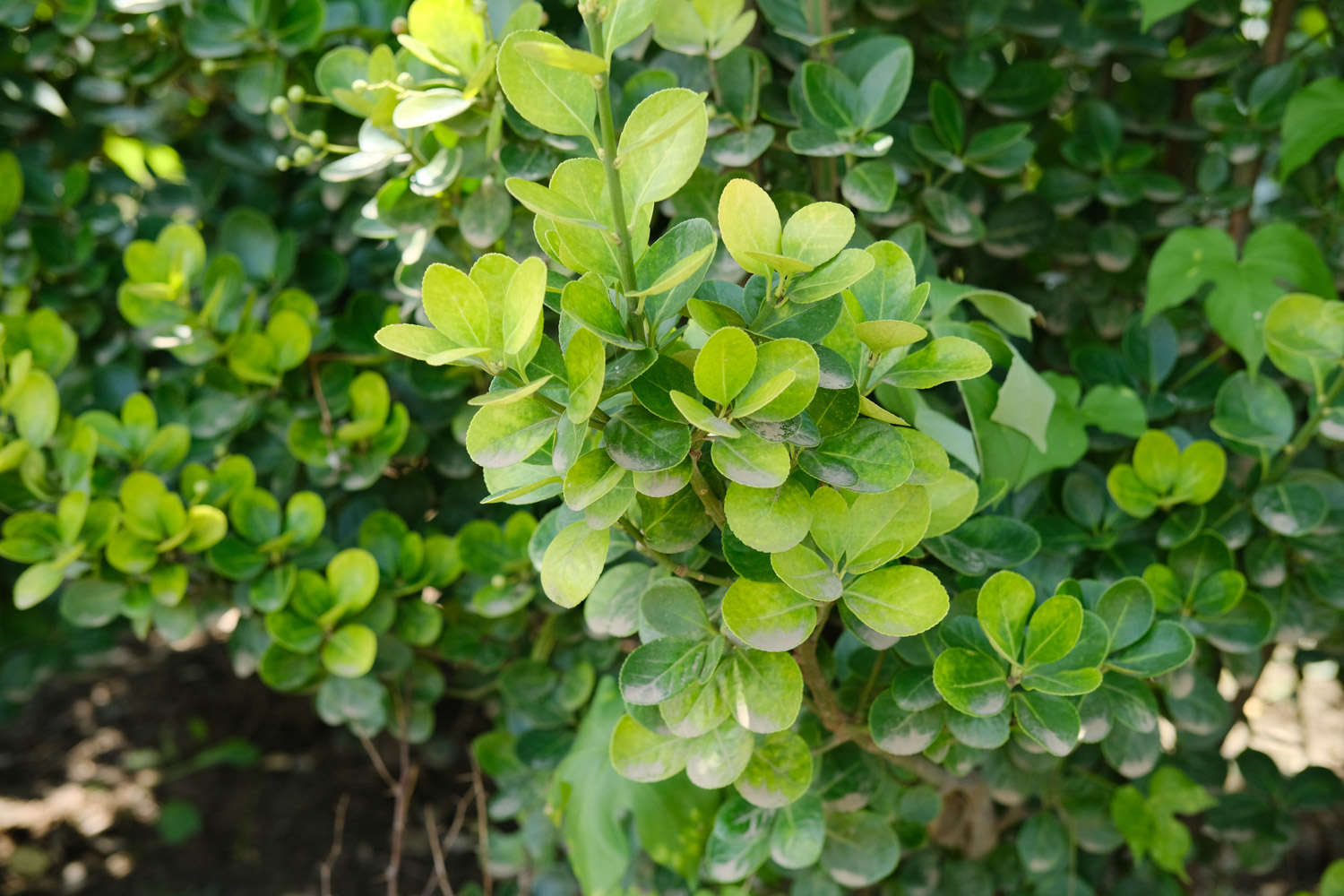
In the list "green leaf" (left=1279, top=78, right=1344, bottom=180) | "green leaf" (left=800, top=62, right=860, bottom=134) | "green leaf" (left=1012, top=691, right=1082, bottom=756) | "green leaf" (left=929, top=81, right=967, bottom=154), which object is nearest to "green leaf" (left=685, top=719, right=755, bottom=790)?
"green leaf" (left=1012, top=691, right=1082, bottom=756)

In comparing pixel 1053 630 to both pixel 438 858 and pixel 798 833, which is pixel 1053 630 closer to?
pixel 798 833

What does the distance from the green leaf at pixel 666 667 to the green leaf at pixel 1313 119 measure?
81cm

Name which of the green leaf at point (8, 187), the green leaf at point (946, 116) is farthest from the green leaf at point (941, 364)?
the green leaf at point (8, 187)

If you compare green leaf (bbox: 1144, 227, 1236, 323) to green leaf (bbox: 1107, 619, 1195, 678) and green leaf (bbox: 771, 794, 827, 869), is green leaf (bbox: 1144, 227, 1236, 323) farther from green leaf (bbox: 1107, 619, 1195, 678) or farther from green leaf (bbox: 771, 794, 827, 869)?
green leaf (bbox: 771, 794, 827, 869)

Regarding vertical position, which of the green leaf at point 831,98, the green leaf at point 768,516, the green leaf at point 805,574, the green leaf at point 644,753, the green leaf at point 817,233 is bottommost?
the green leaf at point 644,753

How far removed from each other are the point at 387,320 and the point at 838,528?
64 centimetres

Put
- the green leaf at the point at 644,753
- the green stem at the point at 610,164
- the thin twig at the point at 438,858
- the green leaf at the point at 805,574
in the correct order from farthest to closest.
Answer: the thin twig at the point at 438,858
the green leaf at the point at 644,753
the green leaf at the point at 805,574
the green stem at the point at 610,164

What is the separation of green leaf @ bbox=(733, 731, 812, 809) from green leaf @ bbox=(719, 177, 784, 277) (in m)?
0.39

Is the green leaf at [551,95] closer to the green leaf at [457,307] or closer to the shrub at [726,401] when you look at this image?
the shrub at [726,401]

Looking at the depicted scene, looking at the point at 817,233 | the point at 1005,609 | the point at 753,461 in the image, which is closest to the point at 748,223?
the point at 817,233

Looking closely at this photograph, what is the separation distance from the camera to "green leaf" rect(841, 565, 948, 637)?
2.28 feet

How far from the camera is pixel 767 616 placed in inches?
27.6

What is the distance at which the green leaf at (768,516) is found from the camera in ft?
2.13

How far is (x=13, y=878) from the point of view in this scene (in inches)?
69.5
